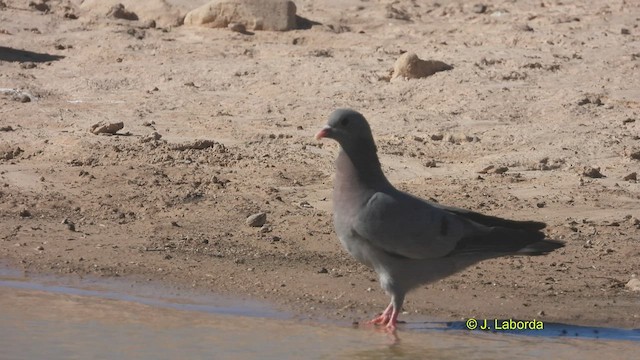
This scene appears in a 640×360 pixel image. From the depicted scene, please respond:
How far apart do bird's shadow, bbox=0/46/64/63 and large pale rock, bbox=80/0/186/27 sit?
165 centimetres

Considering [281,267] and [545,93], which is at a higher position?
[545,93]

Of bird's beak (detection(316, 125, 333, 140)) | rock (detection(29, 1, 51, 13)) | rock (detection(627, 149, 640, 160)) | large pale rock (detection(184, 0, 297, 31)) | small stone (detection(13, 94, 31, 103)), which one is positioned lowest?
small stone (detection(13, 94, 31, 103))

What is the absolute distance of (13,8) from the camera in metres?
15.4

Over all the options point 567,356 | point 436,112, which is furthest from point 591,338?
point 436,112

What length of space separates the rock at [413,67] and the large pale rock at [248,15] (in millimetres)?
2446

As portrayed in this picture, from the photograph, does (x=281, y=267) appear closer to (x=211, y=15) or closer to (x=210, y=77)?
(x=210, y=77)

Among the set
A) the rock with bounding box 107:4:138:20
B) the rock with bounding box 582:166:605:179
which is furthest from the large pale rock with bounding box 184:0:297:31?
the rock with bounding box 582:166:605:179

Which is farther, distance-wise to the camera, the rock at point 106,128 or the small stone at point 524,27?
the small stone at point 524,27

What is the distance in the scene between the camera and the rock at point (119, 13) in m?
15.4

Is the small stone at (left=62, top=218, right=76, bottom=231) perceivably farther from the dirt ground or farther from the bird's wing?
the bird's wing

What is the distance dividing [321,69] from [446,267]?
259 inches

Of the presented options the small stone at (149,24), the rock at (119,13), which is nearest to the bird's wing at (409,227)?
the small stone at (149,24)

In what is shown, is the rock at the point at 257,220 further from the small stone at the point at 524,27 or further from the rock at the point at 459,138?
the small stone at the point at 524,27

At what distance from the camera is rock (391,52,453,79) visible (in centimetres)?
1260
